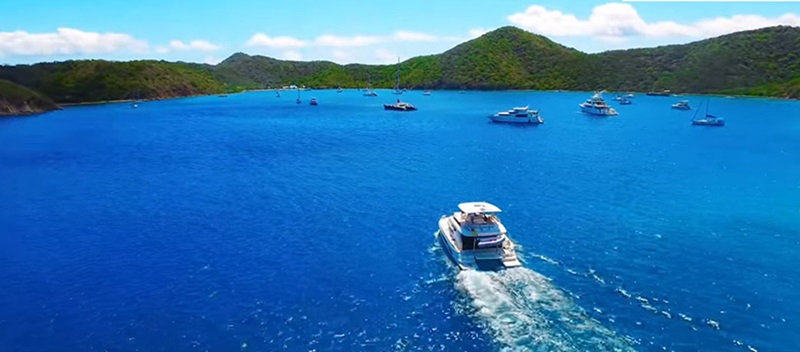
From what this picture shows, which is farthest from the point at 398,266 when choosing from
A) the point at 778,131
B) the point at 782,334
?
the point at 778,131

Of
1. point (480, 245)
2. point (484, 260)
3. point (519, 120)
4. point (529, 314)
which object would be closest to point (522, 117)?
point (519, 120)

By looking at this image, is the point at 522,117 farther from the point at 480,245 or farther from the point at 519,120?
the point at 480,245

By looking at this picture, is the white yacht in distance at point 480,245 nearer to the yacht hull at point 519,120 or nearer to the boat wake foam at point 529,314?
the boat wake foam at point 529,314

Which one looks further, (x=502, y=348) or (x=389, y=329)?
(x=389, y=329)

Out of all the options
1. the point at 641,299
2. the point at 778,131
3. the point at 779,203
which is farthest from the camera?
the point at 778,131

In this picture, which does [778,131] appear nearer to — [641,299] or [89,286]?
[641,299]

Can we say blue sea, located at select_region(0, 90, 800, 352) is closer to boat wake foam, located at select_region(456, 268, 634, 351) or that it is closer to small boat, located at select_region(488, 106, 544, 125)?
boat wake foam, located at select_region(456, 268, 634, 351)

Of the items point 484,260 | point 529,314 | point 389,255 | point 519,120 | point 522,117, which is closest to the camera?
point 529,314
